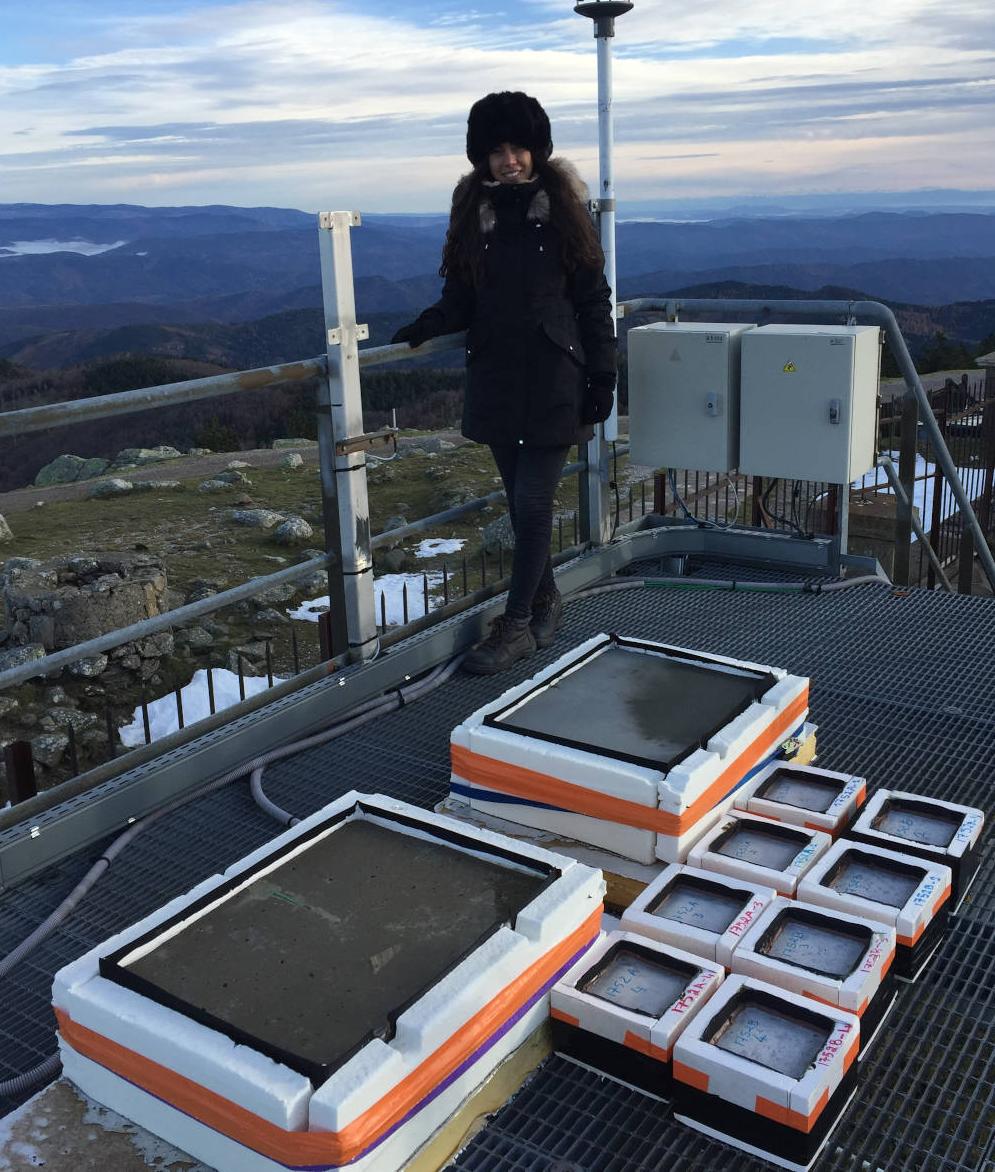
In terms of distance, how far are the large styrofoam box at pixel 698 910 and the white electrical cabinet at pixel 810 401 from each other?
259 cm

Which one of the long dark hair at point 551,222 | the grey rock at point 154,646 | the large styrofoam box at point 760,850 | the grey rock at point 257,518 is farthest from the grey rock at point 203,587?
the large styrofoam box at point 760,850

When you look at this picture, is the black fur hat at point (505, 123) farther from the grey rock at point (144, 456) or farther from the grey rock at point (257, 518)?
the grey rock at point (144, 456)

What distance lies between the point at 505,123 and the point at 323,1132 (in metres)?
2.91

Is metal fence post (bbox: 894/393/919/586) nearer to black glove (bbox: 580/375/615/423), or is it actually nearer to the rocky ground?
black glove (bbox: 580/375/615/423)

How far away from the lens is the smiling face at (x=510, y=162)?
11.8 ft

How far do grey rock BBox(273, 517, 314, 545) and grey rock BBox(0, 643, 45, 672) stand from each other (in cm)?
389

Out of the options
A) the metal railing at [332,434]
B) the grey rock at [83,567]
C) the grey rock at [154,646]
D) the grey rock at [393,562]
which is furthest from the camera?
the grey rock at [393,562]

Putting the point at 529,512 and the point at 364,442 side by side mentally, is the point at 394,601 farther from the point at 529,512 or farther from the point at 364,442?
the point at 364,442

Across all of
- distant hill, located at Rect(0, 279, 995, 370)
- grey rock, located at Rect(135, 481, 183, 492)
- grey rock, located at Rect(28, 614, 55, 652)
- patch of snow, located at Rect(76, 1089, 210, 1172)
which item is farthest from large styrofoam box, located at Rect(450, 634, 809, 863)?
distant hill, located at Rect(0, 279, 995, 370)

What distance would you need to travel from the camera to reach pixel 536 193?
3.63m

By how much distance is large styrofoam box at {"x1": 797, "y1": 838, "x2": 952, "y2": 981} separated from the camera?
219 centimetres

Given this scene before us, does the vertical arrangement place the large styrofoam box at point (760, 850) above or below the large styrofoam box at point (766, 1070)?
above

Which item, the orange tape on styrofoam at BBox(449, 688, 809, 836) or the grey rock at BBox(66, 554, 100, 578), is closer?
the orange tape on styrofoam at BBox(449, 688, 809, 836)

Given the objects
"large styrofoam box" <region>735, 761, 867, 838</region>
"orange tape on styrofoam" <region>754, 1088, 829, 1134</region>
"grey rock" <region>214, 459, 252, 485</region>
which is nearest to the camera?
"orange tape on styrofoam" <region>754, 1088, 829, 1134</region>
